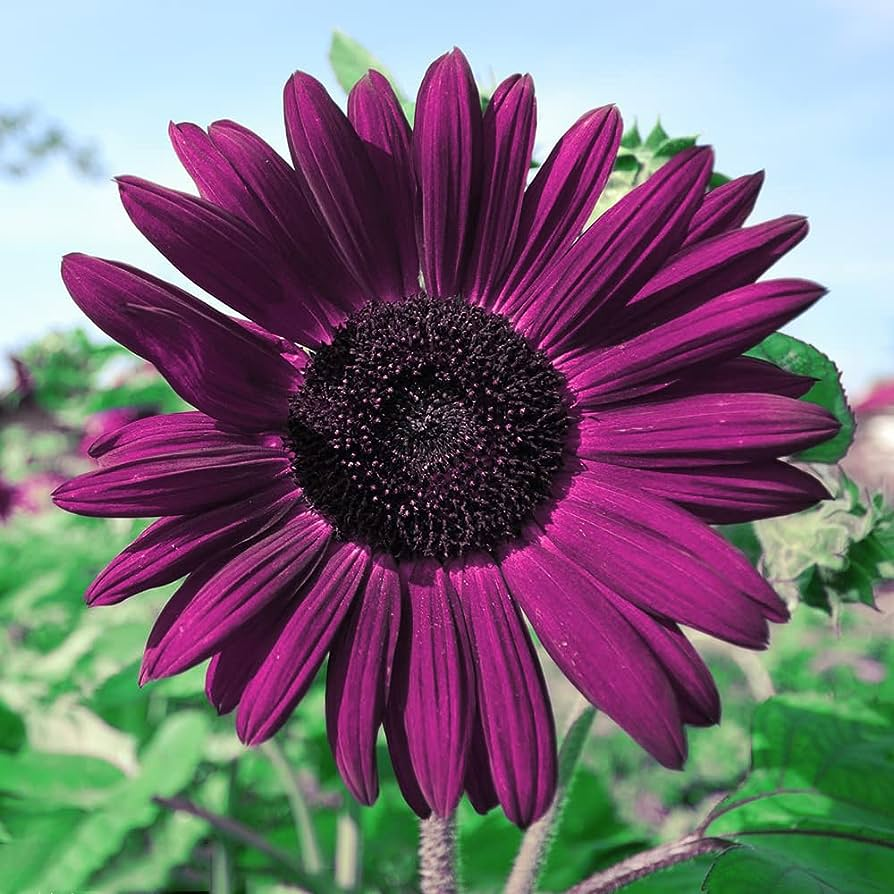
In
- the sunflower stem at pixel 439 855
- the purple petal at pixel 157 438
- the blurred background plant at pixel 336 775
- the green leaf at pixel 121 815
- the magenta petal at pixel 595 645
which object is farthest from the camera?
the green leaf at pixel 121 815

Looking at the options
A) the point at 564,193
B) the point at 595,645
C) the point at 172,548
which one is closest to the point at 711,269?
the point at 564,193

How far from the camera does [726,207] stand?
105 cm

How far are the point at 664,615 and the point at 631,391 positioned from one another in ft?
0.87

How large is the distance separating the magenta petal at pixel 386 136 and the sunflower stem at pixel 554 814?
26.0 inches

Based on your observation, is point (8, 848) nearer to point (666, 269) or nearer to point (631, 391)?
point (631, 391)

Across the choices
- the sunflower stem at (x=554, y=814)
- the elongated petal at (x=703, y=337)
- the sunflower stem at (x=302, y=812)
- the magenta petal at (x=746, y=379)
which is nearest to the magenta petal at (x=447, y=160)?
the elongated petal at (x=703, y=337)

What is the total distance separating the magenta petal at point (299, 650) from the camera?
1.03m

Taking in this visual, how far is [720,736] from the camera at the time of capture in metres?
3.56

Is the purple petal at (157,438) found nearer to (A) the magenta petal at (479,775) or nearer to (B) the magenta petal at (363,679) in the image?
(B) the magenta petal at (363,679)

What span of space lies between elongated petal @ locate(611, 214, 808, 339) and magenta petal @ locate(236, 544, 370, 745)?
0.44 metres

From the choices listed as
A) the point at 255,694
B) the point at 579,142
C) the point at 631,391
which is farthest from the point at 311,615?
the point at 579,142

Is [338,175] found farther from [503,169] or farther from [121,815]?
[121,815]

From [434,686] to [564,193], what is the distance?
0.55 metres

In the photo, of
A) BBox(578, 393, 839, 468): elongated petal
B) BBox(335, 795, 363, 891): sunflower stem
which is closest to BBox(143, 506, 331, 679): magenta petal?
BBox(578, 393, 839, 468): elongated petal
